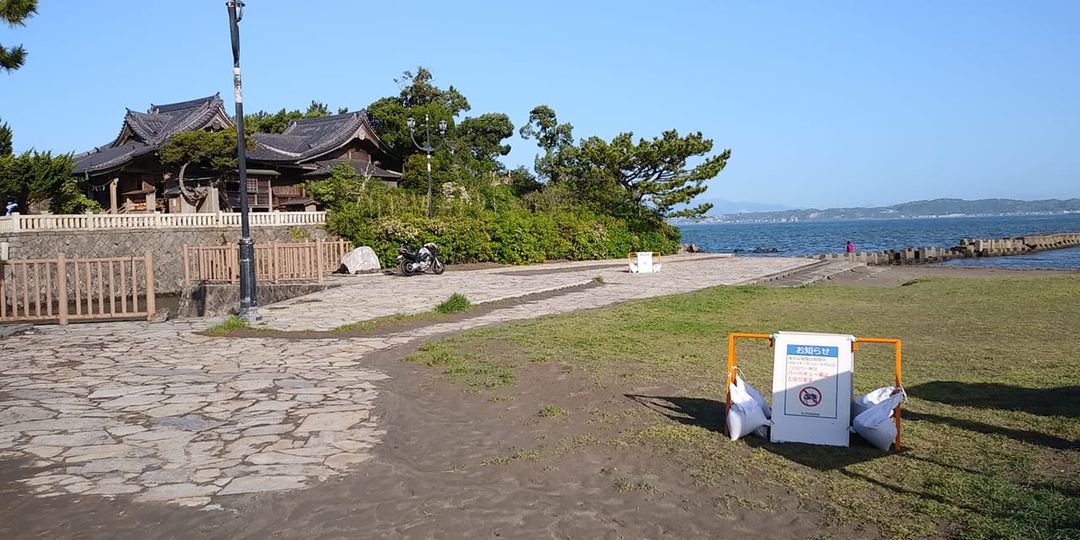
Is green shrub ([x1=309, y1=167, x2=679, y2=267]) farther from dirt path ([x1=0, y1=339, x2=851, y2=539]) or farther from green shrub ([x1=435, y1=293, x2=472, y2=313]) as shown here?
dirt path ([x1=0, y1=339, x2=851, y2=539])

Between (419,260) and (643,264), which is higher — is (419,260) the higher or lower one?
the higher one

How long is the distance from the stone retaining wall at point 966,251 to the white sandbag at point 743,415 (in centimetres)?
3032

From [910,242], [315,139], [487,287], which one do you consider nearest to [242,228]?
[487,287]

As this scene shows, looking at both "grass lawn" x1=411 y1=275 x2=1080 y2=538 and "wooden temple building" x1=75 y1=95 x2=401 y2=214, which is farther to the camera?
"wooden temple building" x1=75 y1=95 x2=401 y2=214

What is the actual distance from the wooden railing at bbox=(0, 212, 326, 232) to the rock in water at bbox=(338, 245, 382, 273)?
12.9ft

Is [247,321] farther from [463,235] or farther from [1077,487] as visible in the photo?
[463,235]

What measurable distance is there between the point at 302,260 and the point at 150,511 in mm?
15726

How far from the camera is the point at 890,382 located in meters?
7.25

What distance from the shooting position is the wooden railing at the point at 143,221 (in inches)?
989

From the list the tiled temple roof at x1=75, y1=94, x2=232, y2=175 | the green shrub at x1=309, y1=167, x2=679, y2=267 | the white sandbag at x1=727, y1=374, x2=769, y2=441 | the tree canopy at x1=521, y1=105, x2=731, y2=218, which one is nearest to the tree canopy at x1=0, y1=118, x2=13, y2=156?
the tiled temple roof at x1=75, y1=94, x2=232, y2=175

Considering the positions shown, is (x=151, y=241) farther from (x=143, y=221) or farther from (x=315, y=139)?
(x=315, y=139)

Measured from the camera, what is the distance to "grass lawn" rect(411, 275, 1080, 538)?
4207mm

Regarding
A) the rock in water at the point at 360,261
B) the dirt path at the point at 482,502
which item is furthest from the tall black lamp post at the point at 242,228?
the rock in water at the point at 360,261

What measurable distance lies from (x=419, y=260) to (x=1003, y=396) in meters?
19.4
